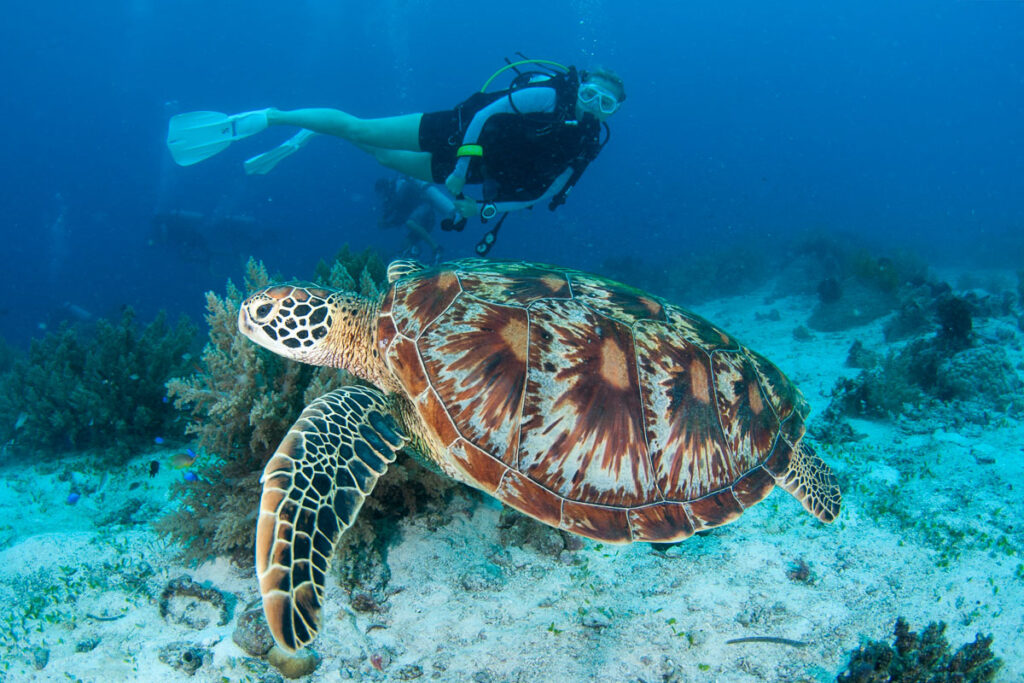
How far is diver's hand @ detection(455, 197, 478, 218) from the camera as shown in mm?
6285

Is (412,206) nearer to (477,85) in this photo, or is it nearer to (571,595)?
(571,595)

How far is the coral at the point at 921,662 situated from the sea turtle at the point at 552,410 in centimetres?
63

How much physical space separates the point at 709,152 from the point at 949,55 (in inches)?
3072

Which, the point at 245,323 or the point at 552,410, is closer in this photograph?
the point at 552,410

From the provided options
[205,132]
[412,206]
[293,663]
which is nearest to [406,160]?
[205,132]

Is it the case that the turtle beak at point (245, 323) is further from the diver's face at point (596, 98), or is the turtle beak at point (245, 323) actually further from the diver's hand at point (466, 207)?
the diver's face at point (596, 98)

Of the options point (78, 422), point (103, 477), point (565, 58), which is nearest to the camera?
point (103, 477)

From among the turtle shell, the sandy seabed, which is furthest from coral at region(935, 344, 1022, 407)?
the turtle shell

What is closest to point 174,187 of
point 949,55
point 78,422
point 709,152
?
point 78,422

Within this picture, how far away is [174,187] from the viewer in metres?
47.6

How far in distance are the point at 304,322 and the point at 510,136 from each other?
4.31 meters

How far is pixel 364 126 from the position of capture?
6.86 metres

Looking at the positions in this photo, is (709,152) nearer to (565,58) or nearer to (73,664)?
(565,58)

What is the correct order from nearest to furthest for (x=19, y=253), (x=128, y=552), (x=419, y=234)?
(x=128, y=552), (x=419, y=234), (x=19, y=253)
